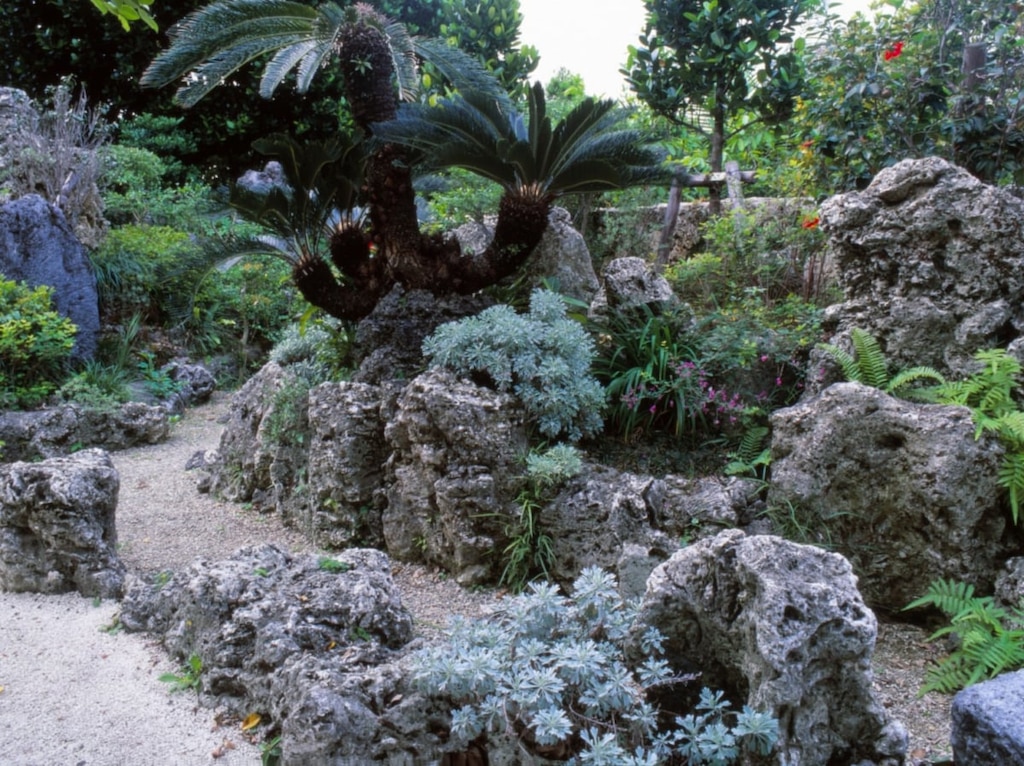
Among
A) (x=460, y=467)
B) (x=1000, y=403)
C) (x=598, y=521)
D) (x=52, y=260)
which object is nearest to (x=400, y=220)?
(x=460, y=467)

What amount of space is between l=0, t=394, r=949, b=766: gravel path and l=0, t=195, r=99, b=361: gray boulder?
16.0ft

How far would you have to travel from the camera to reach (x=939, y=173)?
4.38 meters

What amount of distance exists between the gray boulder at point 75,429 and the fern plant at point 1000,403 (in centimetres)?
711

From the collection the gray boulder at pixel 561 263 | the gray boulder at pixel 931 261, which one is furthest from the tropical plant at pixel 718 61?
the gray boulder at pixel 931 261

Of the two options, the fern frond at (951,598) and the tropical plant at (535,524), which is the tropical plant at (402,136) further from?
the fern frond at (951,598)

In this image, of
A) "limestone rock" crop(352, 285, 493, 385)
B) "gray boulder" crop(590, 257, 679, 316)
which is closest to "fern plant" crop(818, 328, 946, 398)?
"gray boulder" crop(590, 257, 679, 316)

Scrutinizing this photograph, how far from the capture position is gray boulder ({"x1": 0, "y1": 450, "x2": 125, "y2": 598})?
428 centimetres

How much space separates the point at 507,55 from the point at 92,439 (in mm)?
9225

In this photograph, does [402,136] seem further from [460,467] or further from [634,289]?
[460,467]

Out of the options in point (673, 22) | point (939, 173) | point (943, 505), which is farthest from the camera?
point (673, 22)

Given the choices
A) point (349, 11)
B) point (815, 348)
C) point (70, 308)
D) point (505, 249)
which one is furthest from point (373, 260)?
point (70, 308)

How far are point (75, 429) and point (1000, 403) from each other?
7643mm

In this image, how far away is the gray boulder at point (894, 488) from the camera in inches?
146

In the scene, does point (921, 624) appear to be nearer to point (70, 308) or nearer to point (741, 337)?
point (741, 337)
